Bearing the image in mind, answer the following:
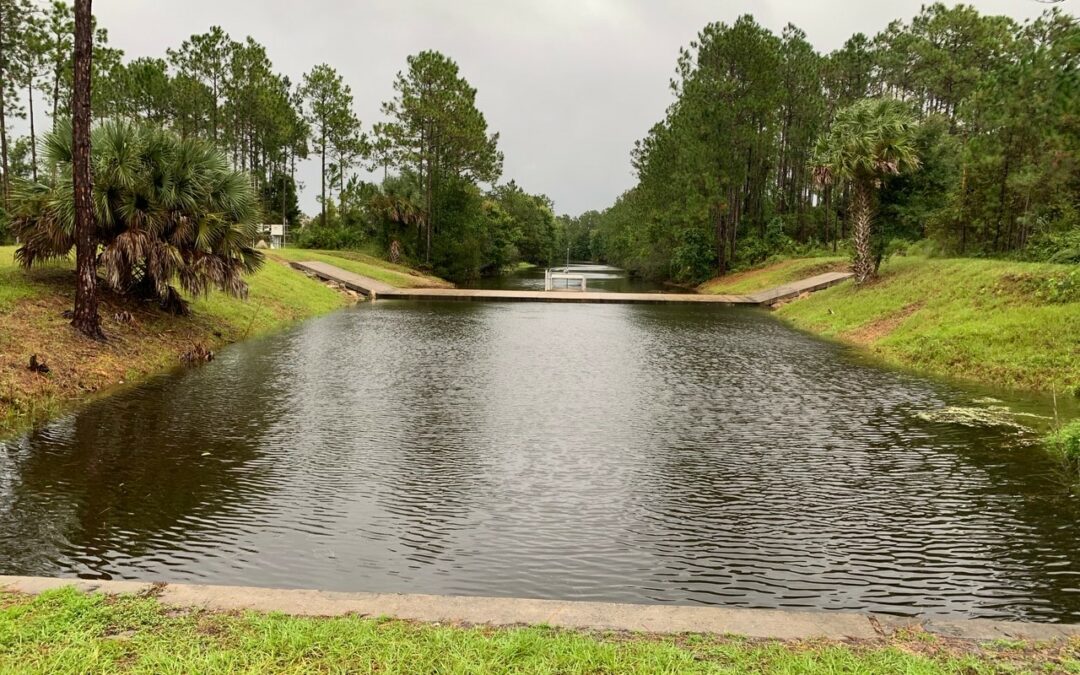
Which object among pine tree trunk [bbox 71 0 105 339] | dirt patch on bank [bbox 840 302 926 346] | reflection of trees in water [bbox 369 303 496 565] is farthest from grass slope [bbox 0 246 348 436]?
dirt patch on bank [bbox 840 302 926 346]

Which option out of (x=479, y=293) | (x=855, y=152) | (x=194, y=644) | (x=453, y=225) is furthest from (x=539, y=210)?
(x=194, y=644)

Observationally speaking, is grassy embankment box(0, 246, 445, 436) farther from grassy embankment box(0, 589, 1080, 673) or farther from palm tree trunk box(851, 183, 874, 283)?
palm tree trunk box(851, 183, 874, 283)

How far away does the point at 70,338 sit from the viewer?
43.7 ft

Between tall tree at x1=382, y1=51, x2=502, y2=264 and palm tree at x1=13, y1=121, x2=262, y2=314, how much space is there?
111 feet

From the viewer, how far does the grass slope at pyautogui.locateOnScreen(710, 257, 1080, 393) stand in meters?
14.4

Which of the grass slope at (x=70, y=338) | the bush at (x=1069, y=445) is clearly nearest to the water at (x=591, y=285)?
the grass slope at (x=70, y=338)

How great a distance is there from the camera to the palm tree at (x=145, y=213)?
1564cm

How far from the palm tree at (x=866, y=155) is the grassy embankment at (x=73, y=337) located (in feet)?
73.3

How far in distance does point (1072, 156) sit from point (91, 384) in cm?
2631

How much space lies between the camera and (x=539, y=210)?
411ft

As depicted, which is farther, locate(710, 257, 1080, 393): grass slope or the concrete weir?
locate(710, 257, 1080, 393): grass slope

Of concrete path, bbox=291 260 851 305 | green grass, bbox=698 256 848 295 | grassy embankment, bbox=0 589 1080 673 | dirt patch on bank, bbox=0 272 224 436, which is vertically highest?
green grass, bbox=698 256 848 295

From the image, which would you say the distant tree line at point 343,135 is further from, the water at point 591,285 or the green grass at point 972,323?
the green grass at point 972,323

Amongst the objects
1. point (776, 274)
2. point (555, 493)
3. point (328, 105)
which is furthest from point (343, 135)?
point (555, 493)
